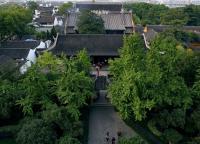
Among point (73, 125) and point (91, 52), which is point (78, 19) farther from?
point (73, 125)

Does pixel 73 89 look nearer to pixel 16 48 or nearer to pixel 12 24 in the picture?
pixel 16 48

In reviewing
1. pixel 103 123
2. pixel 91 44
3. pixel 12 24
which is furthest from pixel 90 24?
pixel 103 123

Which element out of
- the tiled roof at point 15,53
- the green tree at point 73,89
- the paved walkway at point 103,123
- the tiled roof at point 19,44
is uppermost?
the green tree at point 73,89

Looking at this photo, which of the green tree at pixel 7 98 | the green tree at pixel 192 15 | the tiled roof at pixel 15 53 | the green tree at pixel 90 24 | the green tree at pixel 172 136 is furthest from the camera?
the green tree at pixel 192 15

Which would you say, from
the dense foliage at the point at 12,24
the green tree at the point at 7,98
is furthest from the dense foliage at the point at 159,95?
the dense foliage at the point at 12,24

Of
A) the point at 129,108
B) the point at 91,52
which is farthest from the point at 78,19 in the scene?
the point at 129,108

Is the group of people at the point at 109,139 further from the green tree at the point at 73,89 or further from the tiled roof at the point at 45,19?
the tiled roof at the point at 45,19
